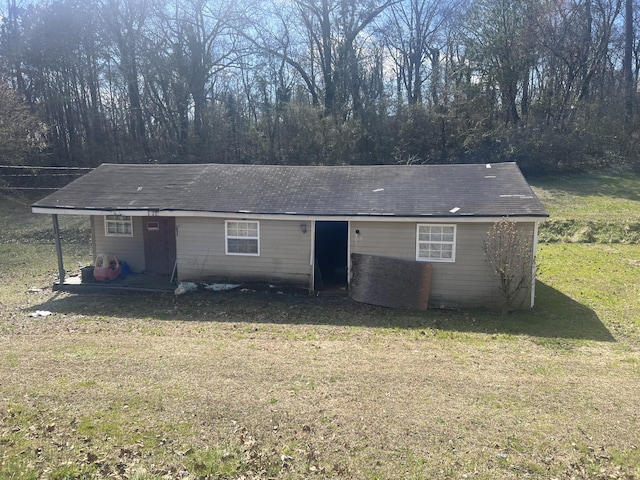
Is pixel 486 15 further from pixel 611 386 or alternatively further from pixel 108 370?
pixel 108 370

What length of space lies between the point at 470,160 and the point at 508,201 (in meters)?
18.4

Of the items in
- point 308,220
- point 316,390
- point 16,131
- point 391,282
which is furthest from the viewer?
point 16,131

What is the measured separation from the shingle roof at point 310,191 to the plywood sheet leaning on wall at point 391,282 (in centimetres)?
129

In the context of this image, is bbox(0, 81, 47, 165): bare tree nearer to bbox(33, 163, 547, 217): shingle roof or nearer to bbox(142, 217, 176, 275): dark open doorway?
bbox(33, 163, 547, 217): shingle roof

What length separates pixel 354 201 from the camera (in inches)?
477

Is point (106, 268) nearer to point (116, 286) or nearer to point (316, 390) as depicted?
point (116, 286)

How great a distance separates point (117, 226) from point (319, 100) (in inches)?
822

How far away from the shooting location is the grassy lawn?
4566 mm

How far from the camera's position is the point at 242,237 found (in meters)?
12.4

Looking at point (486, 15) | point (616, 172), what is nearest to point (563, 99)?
point (616, 172)

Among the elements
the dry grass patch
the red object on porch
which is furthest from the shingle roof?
the dry grass patch

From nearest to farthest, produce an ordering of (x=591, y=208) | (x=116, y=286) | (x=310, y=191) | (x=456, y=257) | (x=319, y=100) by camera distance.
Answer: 1. (x=456, y=257)
2. (x=116, y=286)
3. (x=310, y=191)
4. (x=591, y=208)
5. (x=319, y=100)

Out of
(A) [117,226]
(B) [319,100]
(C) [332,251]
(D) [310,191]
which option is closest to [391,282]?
(C) [332,251]

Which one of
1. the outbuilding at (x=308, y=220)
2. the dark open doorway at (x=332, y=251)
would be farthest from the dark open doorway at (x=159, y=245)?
the dark open doorway at (x=332, y=251)
